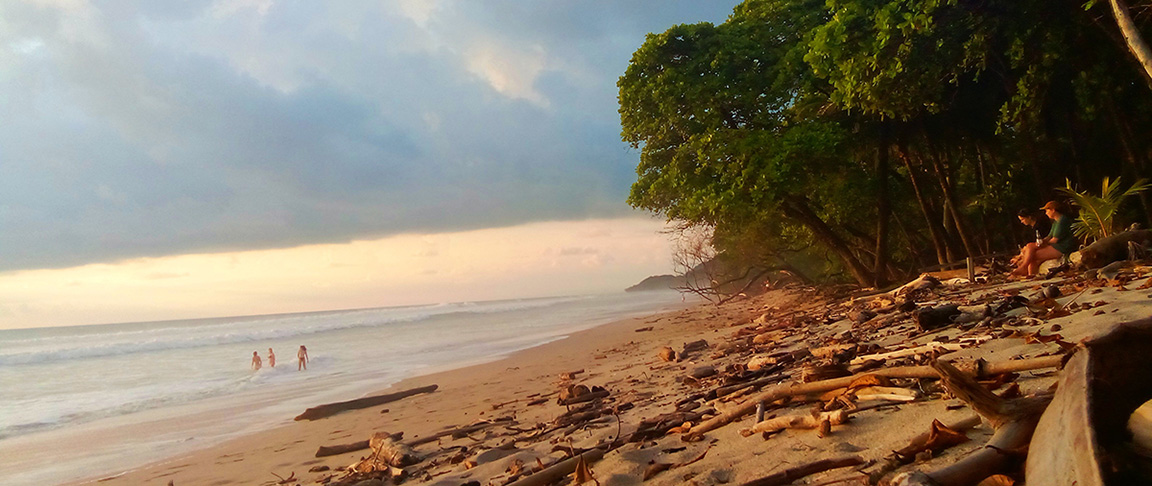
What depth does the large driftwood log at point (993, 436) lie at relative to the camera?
2.34 meters

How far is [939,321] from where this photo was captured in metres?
6.29

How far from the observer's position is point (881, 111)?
11.7m

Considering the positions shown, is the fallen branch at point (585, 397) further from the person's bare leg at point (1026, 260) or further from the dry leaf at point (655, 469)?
the person's bare leg at point (1026, 260)

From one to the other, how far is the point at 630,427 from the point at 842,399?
76.2 inches

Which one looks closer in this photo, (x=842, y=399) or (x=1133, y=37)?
(x=842, y=399)

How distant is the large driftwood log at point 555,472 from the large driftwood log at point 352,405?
825 centimetres

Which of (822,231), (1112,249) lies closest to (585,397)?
(1112,249)

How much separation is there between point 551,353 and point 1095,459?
1642 centimetres

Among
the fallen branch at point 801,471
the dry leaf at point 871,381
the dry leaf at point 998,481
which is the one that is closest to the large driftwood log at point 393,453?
the fallen branch at point 801,471

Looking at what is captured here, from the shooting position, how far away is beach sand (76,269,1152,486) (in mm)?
3570

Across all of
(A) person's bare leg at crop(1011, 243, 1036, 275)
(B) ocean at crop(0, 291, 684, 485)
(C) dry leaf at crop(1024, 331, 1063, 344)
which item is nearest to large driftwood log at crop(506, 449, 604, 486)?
(C) dry leaf at crop(1024, 331, 1063, 344)

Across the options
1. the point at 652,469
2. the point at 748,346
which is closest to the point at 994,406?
the point at 652,469

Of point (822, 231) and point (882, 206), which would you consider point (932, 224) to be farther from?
point (822, 231)

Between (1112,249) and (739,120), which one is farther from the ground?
(739,120)
